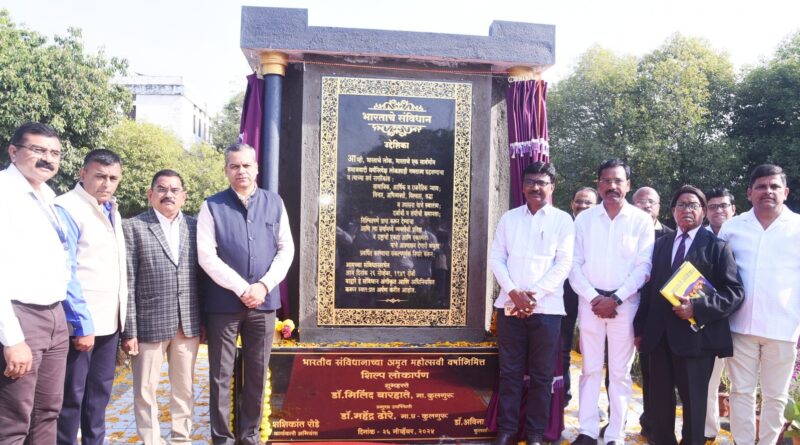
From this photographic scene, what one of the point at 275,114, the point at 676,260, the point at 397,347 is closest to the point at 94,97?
the point at 275,114

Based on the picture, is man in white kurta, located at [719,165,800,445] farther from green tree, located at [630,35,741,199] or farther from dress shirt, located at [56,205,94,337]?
green tree, located at [630,35,741,199]

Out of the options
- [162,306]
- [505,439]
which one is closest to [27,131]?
[162,306]

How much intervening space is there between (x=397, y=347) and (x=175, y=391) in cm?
151

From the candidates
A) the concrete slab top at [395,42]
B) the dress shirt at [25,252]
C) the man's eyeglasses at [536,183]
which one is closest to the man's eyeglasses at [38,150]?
the dress shirt at [25,252]

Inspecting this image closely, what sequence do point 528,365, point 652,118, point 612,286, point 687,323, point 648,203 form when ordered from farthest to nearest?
point 652,118 < point 648,203 < point 528,365 < point 612,286 < point 687,323

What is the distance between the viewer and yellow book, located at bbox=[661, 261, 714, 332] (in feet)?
Answer: 10.9

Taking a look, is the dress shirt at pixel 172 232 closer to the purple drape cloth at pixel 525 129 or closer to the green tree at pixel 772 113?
the purple drape cloth at pixel 525 129

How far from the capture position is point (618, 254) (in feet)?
12.2

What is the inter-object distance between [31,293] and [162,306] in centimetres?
85

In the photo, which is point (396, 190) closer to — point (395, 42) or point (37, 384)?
point (395, 42)

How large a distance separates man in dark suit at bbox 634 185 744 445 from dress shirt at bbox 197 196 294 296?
2.46 meters

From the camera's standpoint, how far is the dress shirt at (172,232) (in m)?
3.47

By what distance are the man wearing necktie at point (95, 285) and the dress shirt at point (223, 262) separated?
0.46 m

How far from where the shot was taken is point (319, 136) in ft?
13.5
